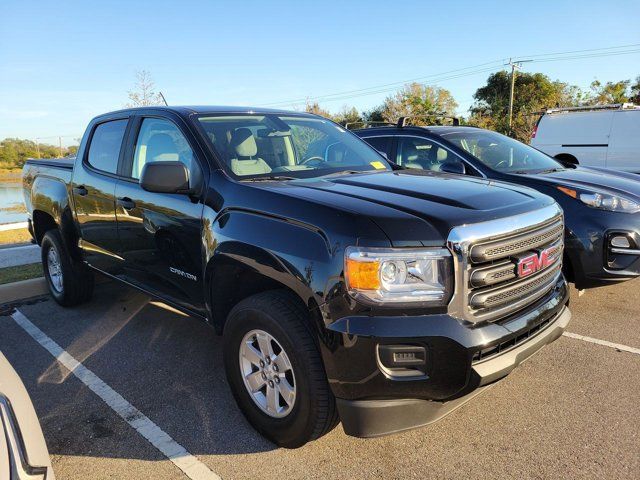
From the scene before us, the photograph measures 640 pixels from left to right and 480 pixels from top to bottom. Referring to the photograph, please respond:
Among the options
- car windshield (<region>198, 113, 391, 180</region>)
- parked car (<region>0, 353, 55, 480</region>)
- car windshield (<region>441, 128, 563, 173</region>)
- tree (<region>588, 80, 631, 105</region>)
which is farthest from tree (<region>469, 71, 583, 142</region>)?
Answer: parked car (<region>0, 353, 55, 480</region>)

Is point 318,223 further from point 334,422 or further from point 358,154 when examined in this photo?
point 358,154

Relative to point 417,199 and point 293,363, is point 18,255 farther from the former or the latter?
point 417,199

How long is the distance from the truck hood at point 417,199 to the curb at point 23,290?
163 inches

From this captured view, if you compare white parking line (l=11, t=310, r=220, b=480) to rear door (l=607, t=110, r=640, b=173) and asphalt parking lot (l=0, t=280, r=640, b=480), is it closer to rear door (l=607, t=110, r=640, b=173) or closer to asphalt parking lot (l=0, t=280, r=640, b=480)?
asphalt parking lot (l=0, t=280, r=640, b=480)

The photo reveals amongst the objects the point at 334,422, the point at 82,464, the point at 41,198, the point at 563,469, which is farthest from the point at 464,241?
the point at 41,198

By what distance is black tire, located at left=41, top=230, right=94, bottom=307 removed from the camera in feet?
15.9

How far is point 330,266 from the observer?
2248 mm

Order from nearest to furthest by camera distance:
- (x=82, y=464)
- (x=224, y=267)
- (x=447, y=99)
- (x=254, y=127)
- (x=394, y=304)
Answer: (x=394, y=304) < (x=82, y=464) < (x=224, y=267) < (x=254, y=127) < (x=447, y=99)

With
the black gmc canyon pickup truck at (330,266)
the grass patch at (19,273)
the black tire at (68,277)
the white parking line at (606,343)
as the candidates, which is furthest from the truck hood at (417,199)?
the grass patch at (19,273)

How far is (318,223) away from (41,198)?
159 inches

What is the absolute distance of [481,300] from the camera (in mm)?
2311

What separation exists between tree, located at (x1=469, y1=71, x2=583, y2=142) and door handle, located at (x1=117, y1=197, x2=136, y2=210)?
26.7 metres

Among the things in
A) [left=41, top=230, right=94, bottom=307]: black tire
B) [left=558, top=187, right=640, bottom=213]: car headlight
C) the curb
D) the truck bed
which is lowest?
the curb

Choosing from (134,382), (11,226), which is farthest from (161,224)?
(11,226)
